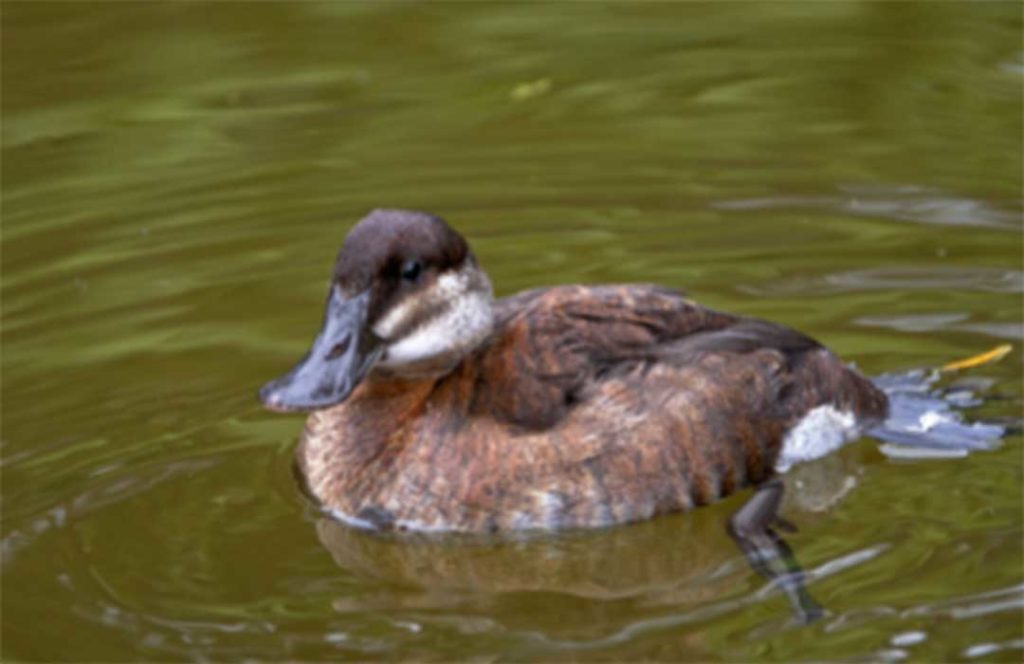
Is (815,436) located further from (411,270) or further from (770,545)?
(411,270)

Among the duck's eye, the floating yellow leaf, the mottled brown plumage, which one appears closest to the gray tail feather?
the floating yellow leaf

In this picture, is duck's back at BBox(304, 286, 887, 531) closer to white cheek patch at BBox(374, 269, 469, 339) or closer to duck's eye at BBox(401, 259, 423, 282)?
white cheek patch at BBox(374, 269, 469, 339)

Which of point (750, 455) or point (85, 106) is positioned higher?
point (85, 106)

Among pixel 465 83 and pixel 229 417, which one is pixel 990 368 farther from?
pixel 465 83

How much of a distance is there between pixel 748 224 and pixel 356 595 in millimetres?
3149

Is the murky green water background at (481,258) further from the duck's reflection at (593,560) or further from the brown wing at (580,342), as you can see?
the brown wing at (580,342)

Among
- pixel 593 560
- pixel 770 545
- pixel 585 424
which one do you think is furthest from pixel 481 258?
pixel 770 545

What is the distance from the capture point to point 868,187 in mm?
9078

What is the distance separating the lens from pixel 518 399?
6.52m

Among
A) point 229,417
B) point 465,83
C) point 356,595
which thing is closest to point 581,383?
point 356,595

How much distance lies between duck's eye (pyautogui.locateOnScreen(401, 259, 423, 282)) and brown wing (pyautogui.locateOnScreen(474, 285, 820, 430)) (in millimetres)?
317

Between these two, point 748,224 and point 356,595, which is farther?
point 748,224

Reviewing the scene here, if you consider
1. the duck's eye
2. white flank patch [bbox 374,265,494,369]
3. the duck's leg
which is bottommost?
the duck's leg

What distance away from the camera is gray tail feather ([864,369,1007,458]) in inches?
271
